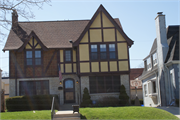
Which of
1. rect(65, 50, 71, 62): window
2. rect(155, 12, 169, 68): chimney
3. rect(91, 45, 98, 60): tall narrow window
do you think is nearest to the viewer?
rect(155, 12, 169, 68): chimney

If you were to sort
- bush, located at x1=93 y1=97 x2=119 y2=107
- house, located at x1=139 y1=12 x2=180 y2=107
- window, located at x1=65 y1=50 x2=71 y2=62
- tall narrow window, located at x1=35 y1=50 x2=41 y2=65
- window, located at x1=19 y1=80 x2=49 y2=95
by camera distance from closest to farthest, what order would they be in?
house, located at x1=139 y1=12 x2=180 y2=107 → bush, located at x1=93 y1=97 x2=119 y2=107 → window, located at x1=19 y1=80 x2=49 y2=95 → tall narrow window, located at x1=35 y1=50 x2=41 y2=65 → window, located at x1=65 y1=50 x2=71 y2=62

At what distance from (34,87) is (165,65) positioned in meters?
13.5

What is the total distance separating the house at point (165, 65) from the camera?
2045cm

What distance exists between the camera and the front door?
25172mm

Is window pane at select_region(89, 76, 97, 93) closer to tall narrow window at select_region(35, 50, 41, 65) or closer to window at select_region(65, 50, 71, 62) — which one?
window at select_region(65, 50, 71, 62)

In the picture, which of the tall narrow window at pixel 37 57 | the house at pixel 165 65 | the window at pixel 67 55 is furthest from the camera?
the window at pixel 67 55

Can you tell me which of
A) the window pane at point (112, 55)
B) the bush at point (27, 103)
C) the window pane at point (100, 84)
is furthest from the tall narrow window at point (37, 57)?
the window pane at point (112, 55)

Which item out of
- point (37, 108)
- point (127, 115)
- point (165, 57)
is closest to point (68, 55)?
point (37, 108)

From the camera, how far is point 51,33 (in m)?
27.4

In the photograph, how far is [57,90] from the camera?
2506 cm

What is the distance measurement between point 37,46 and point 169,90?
14079 mm

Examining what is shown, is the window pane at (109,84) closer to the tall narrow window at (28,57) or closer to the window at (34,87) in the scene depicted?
the window at (34,87)

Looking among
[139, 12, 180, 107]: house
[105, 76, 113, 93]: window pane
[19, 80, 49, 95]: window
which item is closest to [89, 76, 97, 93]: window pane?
[105, 76, 113, 93]: window pane

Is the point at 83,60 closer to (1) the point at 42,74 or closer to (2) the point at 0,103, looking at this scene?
(1) the point at 42,74
